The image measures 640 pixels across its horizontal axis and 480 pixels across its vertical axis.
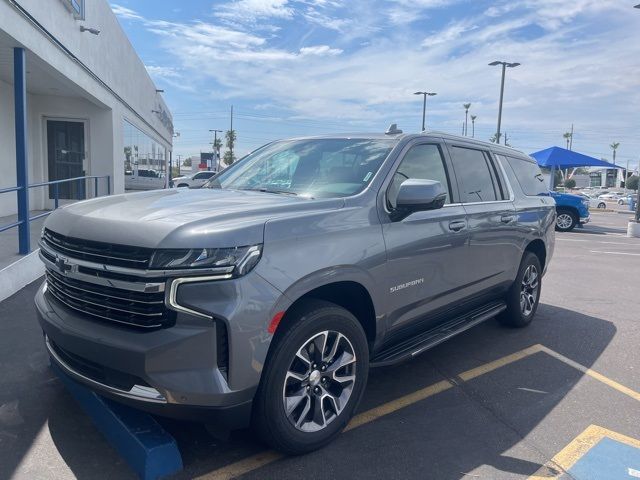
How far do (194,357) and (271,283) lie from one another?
0.53 metres

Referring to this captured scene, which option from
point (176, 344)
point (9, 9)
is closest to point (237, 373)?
point (176, 344)

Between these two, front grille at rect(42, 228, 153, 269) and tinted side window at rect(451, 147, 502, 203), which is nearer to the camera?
front grille at rect(42, 228, 153, 269)

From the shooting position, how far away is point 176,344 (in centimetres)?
256

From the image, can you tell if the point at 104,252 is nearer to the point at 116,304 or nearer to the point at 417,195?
the point at 116,304

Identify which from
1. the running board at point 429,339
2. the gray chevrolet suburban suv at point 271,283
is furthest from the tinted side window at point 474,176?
the running board at point 429,339

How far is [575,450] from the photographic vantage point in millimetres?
3371

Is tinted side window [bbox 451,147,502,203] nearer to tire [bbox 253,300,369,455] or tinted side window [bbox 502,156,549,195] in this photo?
tinted side window [bbox 502,156,549,195]

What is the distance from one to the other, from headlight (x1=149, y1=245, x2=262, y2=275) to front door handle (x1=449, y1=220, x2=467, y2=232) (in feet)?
7.04

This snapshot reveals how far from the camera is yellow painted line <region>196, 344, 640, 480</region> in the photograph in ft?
9.78

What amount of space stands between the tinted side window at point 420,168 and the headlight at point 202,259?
1421mm

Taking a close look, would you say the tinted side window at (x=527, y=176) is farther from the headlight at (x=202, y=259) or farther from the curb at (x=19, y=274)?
the curb at (x=19, y=274)

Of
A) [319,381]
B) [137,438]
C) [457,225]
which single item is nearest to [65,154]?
[457,225]

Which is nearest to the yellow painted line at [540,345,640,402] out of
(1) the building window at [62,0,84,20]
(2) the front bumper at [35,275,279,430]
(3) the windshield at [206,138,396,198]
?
(3) the windshield at [206,138,396,198]

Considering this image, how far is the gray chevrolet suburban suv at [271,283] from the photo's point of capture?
8.55ft
